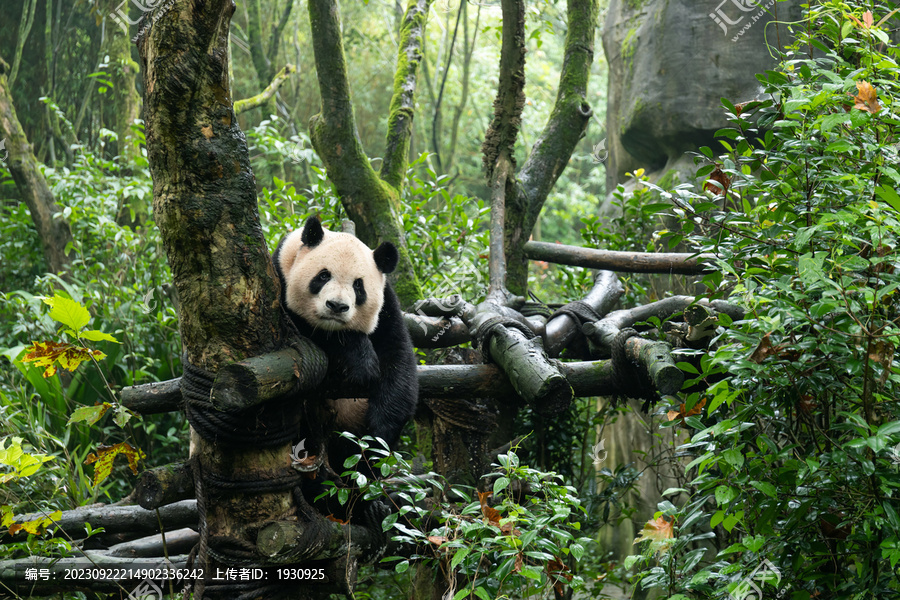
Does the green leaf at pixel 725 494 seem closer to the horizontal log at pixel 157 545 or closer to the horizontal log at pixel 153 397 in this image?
the horizontal log at pixel 153 397

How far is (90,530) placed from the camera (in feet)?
10.1

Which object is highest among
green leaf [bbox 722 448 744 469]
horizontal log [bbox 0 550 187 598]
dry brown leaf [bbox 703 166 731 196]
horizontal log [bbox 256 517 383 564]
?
dry brown leaf [bbox 703 166 731 196]

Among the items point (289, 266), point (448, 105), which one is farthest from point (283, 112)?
point (289, 266)

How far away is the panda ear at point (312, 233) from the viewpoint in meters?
3.19

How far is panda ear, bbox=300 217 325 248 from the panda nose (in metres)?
0.42

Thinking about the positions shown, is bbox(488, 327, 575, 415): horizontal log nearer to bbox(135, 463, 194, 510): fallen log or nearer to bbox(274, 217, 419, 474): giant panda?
→ bbox(274, 217, 419, 474): giant panda

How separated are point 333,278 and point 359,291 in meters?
0.15

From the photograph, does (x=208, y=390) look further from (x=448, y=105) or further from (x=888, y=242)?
(x=448, y=105)

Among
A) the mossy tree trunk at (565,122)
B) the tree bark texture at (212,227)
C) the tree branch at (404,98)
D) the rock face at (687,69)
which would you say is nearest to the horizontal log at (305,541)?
the tree bark texture at (212,227)

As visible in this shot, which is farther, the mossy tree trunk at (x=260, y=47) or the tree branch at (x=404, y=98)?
the mossy tree trunk at (x=260, y=47)

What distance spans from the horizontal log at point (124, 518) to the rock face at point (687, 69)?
18.0ft

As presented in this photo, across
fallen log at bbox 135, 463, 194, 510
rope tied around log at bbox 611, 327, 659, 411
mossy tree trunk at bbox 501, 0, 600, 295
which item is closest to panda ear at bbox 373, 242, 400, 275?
rope tied around log at bbox 611, 327, 659, 411

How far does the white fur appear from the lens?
3.06 metres

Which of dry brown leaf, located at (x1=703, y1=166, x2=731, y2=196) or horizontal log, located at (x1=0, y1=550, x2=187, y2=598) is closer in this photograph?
dry brown leaf, located at (x1=703, y1=166, x2=731, y2=196)
